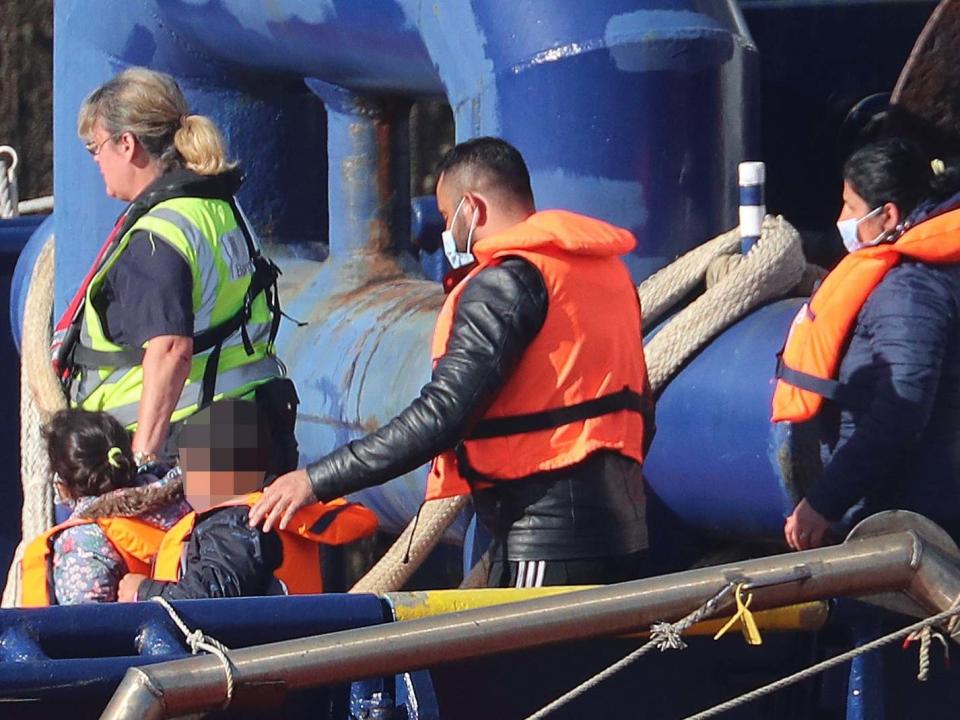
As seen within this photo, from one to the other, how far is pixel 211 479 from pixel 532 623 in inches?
40.3

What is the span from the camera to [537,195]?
4.05m

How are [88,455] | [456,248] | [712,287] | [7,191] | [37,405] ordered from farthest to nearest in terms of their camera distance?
1. [7,191]
2. [37,405]
3. [712,287]
4. [88,455]
5. [456,248]

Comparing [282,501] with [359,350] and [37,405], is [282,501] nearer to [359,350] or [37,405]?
[359,350]

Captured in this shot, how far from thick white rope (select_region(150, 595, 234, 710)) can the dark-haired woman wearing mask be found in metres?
1.28

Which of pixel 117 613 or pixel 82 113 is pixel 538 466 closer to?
pixel 117 613

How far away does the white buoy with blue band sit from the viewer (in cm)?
391

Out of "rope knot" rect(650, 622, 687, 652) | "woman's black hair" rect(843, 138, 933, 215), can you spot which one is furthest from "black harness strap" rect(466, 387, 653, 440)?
"rope knot" rect(650, 622, 687, 652)

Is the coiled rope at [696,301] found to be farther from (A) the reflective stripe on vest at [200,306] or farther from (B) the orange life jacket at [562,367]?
(B) the orange life jacket at [562,367]

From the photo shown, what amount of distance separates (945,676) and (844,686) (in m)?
0.21

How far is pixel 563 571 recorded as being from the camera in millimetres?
3342

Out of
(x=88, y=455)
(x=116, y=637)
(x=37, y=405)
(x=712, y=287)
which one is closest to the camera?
(x=116, y=637)

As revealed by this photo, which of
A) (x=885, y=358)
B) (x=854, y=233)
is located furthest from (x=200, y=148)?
(x=885, y=358)

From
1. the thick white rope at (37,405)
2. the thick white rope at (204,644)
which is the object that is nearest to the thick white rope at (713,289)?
the thick white rope at (204,644)

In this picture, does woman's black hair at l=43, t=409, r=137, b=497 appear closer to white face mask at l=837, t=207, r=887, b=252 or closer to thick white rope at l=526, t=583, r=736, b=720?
thick white rope at l=526, t=583, r=736, b=720
